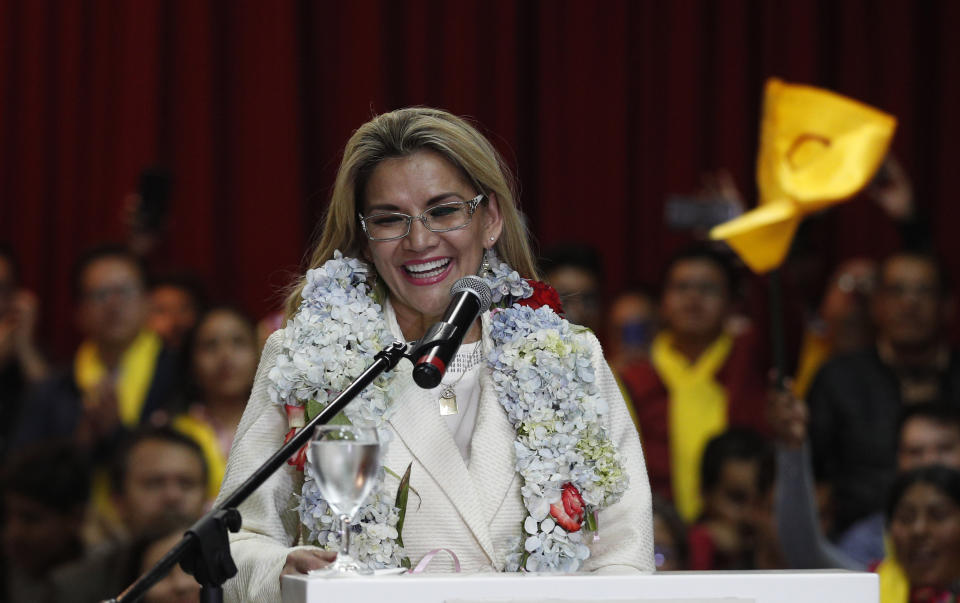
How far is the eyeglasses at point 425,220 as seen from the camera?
2.73 meters

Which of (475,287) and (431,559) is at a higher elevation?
(475,287)

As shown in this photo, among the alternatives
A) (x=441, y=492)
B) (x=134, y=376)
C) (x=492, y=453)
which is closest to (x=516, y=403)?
(x=492, y=453)

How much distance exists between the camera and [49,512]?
181 inches

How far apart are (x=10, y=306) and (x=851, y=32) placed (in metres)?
4.19

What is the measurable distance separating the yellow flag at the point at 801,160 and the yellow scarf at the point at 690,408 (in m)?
1.23

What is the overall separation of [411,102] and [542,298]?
3912 mm

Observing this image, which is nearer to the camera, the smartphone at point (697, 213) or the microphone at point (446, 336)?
the microphone at point (446, 336)

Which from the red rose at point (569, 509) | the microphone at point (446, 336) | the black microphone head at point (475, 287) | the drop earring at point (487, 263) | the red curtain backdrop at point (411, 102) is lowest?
the red rose at point (569, 509)

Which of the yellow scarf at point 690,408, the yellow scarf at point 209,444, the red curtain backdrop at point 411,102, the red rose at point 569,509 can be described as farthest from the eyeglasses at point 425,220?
the red curtain backdrop at point 411,102

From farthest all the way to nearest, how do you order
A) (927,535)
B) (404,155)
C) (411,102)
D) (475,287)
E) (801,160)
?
1. (411,102)
2. (927,535)
3. (801,160)
4. (404,155)
5. (475,287)

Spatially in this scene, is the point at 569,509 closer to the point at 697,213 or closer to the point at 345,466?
the point at 345,466

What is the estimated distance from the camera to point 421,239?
2.70 meters

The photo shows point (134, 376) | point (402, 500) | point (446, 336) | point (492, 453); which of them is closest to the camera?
point (446, 336)

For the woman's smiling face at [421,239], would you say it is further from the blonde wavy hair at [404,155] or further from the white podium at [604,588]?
the white podium at [604,588]
